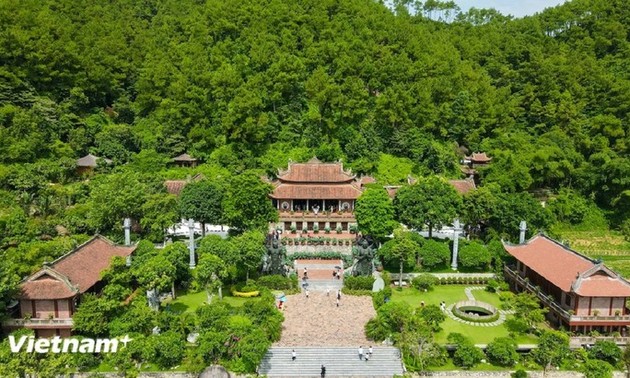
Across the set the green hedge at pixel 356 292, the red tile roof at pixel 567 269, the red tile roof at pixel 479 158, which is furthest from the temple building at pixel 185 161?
the red tile roof at pixel 567 269

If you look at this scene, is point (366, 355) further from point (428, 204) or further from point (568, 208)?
point (568, 208)

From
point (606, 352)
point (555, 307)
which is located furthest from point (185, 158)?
point (606, 352)

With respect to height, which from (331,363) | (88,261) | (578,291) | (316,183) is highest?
(316,183)

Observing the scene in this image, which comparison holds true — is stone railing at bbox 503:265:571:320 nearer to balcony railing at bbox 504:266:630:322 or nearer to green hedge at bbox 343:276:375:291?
balcony railing at bbox 504:266:630:322

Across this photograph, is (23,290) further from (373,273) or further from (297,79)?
(297,79)

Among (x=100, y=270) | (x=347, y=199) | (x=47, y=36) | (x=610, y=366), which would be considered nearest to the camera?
(x=610, y=366)

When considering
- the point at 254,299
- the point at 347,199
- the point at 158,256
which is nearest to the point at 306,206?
the point at 347,199

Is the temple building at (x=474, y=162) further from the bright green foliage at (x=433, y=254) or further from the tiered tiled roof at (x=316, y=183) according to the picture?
the bright green foliage at (x=433, y=254)
